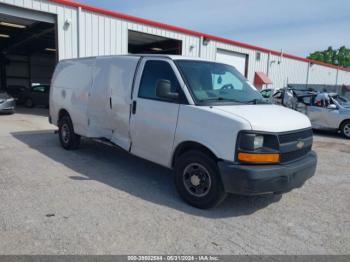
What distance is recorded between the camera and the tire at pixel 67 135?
7.22 meters

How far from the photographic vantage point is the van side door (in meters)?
4.50

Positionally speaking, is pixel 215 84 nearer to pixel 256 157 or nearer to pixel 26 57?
pixel 256 157

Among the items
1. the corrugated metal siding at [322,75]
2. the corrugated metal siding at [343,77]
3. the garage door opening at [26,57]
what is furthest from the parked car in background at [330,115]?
the corrugated metal siding at [343,77]

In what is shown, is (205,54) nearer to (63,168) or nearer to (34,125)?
(34,125)

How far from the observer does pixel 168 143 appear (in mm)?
4539

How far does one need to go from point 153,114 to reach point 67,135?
351cm

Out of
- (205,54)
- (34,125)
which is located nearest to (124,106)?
(34,125)

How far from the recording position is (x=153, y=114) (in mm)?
4738

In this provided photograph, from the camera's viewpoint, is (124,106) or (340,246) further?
(124,106)

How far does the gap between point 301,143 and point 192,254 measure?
223 cm

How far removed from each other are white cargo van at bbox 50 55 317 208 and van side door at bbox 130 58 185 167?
0.01 m

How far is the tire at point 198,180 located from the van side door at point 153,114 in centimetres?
35

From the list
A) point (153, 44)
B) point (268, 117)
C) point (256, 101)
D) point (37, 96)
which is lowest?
point (37, 96)

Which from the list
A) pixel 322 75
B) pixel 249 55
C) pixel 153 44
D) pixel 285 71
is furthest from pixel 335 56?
pixel 153 44
